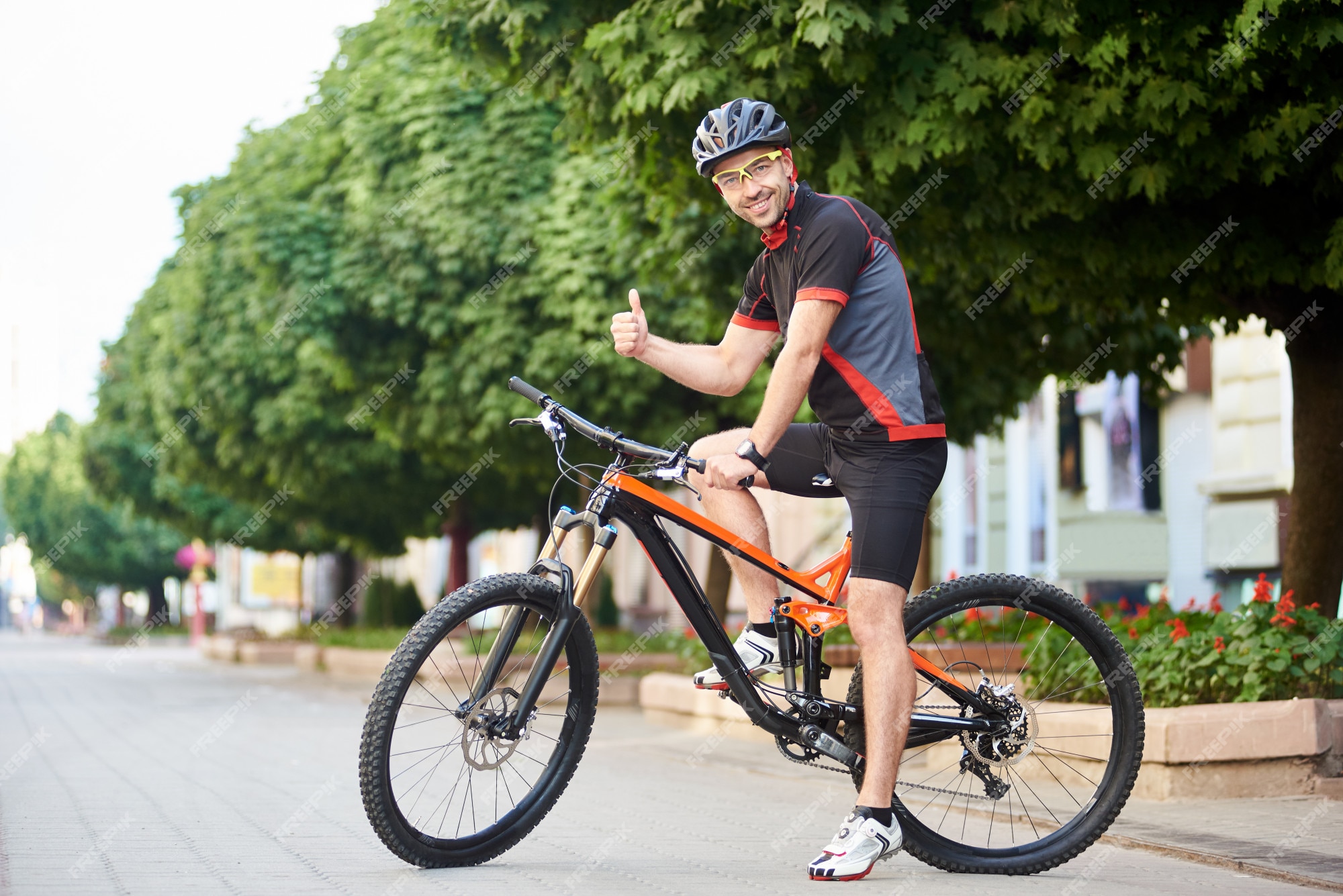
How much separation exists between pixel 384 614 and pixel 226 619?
173ft

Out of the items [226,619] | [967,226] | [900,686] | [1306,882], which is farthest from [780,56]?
[226,619]

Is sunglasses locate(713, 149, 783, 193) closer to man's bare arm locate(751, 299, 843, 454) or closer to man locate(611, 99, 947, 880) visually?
man locate(611, 99, 947, 880)

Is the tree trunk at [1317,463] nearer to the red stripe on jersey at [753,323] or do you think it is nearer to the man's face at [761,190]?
the red stripe on jersey at [753,323]

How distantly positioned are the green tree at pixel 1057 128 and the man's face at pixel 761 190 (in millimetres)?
2794

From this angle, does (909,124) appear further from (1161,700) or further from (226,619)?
(226,619)

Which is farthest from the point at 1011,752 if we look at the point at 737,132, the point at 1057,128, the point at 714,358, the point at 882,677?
the point at 1057,128

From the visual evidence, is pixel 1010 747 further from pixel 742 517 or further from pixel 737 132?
pixel 737 132

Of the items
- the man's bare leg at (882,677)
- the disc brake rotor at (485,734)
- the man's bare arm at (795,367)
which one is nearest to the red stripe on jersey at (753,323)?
the man's bare arm at (795,367)

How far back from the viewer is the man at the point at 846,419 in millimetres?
4895

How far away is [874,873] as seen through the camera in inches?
204

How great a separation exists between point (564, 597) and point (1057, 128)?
160 inches

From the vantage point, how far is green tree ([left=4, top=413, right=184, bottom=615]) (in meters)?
60.3

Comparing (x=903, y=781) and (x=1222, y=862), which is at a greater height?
(x=903, y=781)

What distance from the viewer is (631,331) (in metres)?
4.97
